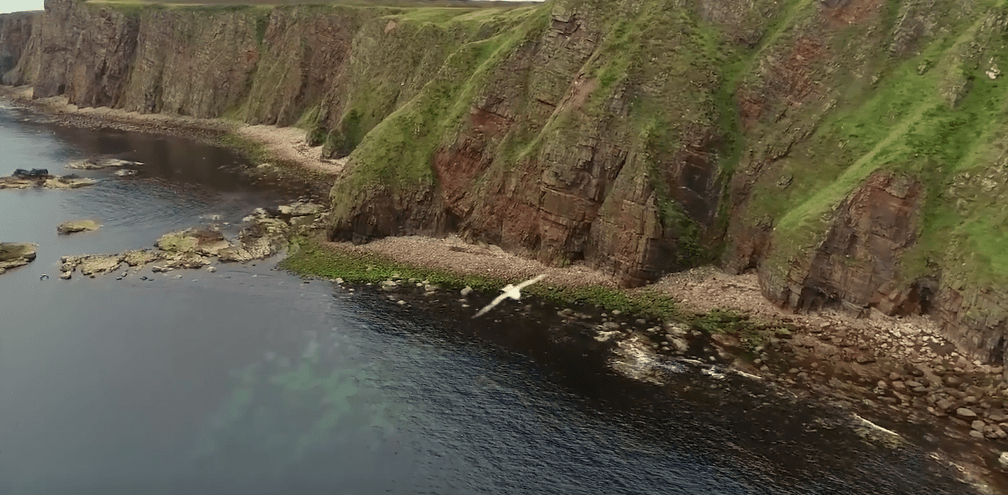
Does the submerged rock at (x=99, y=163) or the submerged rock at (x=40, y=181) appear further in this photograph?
the submerged rock at (x=99, y=163)

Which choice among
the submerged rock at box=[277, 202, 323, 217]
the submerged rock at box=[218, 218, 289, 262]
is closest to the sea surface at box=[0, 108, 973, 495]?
the submerged rock at box=[218, 218, 289, 262]

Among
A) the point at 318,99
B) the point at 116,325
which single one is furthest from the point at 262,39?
the point at 116,325

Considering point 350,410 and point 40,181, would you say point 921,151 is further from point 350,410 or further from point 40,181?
point 40,181

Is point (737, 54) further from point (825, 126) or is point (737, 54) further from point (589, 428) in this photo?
point (589, 428)

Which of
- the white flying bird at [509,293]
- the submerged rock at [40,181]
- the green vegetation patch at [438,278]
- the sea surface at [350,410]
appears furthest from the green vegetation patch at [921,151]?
the submerged rock at [40,181]

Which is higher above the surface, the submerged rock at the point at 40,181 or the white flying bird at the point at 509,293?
the white flying bird at the point at 509,293

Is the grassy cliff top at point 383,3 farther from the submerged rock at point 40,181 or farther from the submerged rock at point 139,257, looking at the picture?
the submerged rock at point 139,257

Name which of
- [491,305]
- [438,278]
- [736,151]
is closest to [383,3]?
[438,278]
